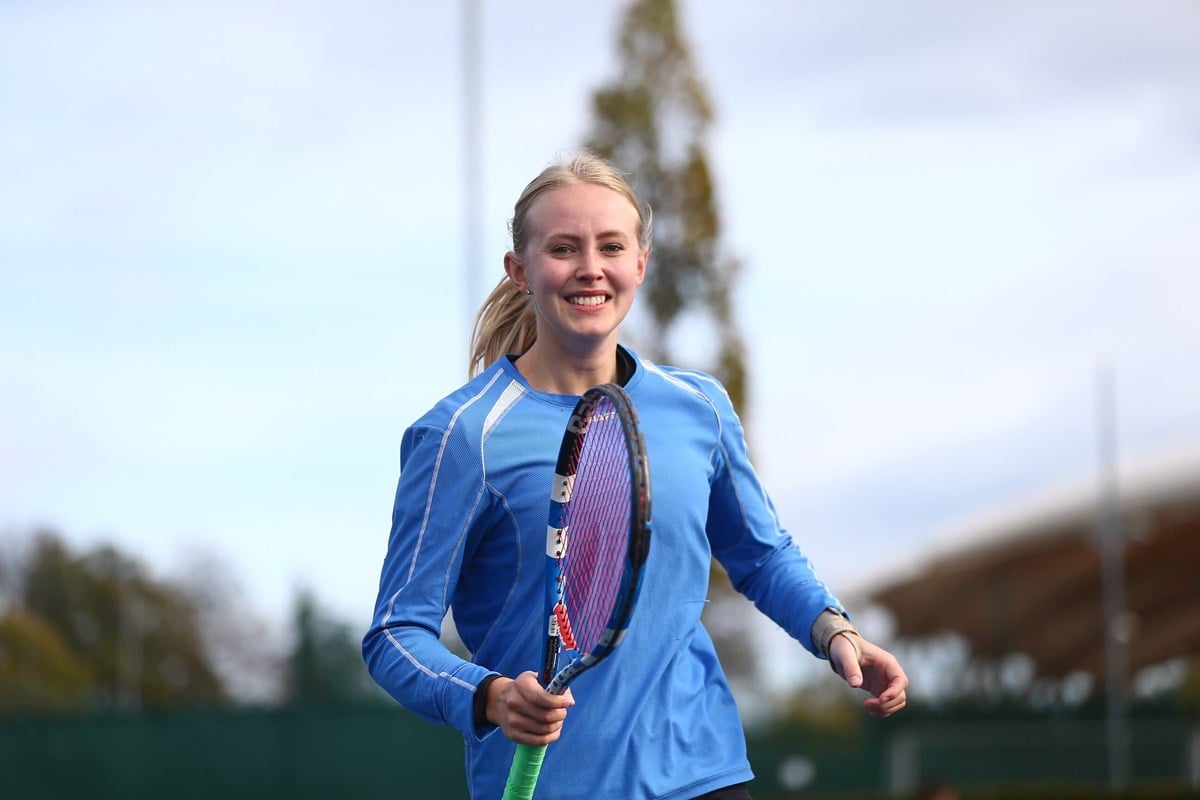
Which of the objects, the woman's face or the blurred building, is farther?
the blurred building

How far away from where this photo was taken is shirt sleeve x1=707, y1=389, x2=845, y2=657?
366cm

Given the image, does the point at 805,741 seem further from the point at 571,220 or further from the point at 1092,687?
the point at 1092,687

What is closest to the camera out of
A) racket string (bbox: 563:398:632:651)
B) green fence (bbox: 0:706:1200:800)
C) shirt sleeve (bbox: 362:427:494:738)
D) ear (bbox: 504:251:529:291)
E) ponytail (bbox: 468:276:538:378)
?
racket string (bbox: 563:398:632:651)

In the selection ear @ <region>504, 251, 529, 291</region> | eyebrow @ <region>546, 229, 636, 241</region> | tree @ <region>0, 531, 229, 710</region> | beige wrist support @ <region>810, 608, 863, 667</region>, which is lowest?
tree @ <region>0, 531, 229, 710</region>

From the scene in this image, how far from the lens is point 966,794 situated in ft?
65.5

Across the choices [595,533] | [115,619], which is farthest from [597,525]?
[115,619]

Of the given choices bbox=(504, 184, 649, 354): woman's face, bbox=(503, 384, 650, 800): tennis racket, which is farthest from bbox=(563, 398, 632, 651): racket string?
bbox=(504, 184, 649, 354): woman's face

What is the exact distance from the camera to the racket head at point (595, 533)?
290 cm

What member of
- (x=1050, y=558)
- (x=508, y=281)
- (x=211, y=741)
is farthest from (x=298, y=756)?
(x=1050, y=558)

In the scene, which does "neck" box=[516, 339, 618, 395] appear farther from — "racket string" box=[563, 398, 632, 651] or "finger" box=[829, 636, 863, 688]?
"finger" box=[829, 636, 863, 688]

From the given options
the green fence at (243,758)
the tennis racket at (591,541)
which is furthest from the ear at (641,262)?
the green fence at (243,758)

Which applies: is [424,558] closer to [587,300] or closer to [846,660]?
[587,300]

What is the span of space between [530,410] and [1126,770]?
2142 centimetres

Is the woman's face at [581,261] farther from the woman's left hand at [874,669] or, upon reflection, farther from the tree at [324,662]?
the tree at [324,662]
